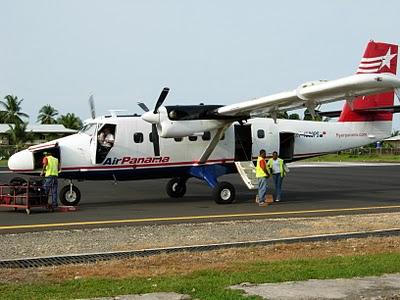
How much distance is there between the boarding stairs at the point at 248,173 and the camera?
65.6ft

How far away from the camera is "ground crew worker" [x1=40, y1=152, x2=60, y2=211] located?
17219 millimetres

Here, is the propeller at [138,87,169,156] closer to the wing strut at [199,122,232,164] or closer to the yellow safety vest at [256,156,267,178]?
the wing strut at [199,122,232,164]

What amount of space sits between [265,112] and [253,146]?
2.41 meters

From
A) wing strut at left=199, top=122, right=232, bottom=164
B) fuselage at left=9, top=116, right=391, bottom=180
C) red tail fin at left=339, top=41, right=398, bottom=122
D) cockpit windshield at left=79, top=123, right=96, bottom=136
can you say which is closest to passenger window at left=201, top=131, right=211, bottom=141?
fuselage at left=9, top=116, right=391, bottom=180

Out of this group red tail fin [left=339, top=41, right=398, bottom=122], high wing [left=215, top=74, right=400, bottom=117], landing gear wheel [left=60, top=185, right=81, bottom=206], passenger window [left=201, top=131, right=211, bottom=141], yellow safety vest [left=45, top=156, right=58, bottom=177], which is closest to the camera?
high wing [left=215, top=74, right=400, bottom=117]

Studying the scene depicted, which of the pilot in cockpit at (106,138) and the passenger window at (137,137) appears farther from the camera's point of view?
the passenger window at (137,137)

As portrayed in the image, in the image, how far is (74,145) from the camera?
18.8 m

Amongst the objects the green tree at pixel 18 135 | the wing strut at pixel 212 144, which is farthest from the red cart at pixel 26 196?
the green tree at pixel 18 135

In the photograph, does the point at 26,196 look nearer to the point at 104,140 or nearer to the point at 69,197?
the point at 69,197

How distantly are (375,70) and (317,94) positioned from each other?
6.05 meters

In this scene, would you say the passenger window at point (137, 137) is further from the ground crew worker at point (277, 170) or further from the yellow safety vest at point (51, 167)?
the ground crew worker at point (277, 170)

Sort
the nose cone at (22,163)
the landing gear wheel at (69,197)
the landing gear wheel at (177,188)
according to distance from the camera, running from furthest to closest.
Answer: the landing gear wheel at (177,188) < the landing gear wheel at (69,197) < the nose cone at (22,163)

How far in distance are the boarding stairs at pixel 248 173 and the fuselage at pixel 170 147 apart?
422 millimetres

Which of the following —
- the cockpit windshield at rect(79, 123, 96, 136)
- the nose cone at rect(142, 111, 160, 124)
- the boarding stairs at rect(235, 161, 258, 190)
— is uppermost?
the nose cone at rect(142, 111, 160, 124)
